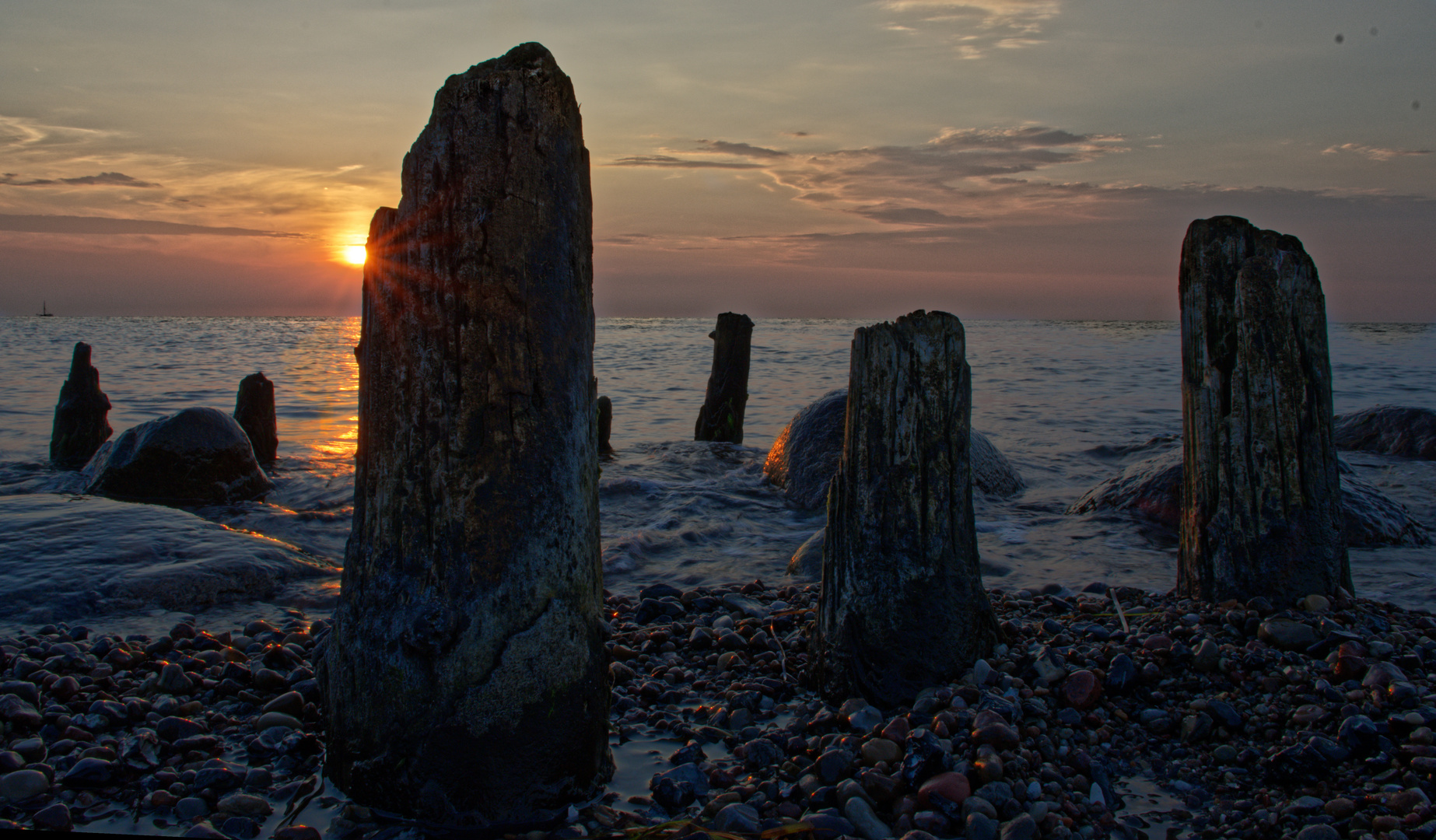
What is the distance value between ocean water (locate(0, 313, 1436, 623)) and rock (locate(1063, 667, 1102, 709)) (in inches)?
128

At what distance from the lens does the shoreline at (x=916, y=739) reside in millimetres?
3236

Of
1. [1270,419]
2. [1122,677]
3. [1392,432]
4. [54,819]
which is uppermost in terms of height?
[1270,419]

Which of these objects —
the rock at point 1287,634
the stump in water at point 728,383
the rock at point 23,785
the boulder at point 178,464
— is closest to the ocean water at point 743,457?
the boulder at point 178,464

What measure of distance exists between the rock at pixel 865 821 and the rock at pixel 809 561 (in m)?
3.94

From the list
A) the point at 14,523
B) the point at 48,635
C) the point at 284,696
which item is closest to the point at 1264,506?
the point at 284,696

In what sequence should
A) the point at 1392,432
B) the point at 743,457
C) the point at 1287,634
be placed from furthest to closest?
the point at 743,457 < the point at 1392,432 < the point at 1287,634

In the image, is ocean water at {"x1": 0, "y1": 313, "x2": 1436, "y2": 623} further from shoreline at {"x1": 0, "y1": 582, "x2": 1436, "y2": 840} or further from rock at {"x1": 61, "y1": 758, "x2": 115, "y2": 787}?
rock at {"x1": 61, "y1": 758, "x2": 115, "y2": 787}

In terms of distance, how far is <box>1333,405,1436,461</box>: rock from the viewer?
12.7m

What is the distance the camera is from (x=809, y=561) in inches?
295

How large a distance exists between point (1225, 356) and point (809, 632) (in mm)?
2870

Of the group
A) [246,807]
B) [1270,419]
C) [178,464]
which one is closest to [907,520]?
[1270,419]

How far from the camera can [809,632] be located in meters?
4.89

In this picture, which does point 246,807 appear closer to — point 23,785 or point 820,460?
point 23,785

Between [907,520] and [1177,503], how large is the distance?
20.7 ft
